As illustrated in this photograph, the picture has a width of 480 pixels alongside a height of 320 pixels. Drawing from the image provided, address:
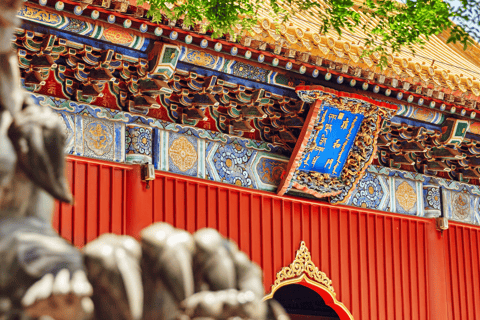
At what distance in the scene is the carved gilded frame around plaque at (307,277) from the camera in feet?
21.4

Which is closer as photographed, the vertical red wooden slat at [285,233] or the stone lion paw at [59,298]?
the stone lion paw at [59,298]

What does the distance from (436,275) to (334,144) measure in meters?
2.03

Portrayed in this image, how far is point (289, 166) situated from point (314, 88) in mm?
827

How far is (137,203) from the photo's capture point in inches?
224

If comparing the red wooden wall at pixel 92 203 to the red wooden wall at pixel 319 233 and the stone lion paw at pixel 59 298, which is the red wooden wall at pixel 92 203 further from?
the stone lion paw at pixel 59 298

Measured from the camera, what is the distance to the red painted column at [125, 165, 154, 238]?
5.65 meters

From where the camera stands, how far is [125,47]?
5.34 m

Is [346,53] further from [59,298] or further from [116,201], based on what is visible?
[59,298]

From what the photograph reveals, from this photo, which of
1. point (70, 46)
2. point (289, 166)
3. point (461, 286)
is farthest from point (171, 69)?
point (461, 286)

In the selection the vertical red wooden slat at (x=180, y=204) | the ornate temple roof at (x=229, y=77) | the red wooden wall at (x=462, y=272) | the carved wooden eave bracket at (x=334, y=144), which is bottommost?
the red wooden wall at (x=462, y=272)

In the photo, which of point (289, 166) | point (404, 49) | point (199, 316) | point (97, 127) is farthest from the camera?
point (404, 49)

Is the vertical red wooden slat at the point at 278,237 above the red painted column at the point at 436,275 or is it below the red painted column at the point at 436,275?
above

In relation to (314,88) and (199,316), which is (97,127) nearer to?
(314,88)

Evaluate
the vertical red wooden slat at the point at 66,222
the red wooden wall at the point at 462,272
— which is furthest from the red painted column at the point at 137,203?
the red wooden wall at the point at 462,272
